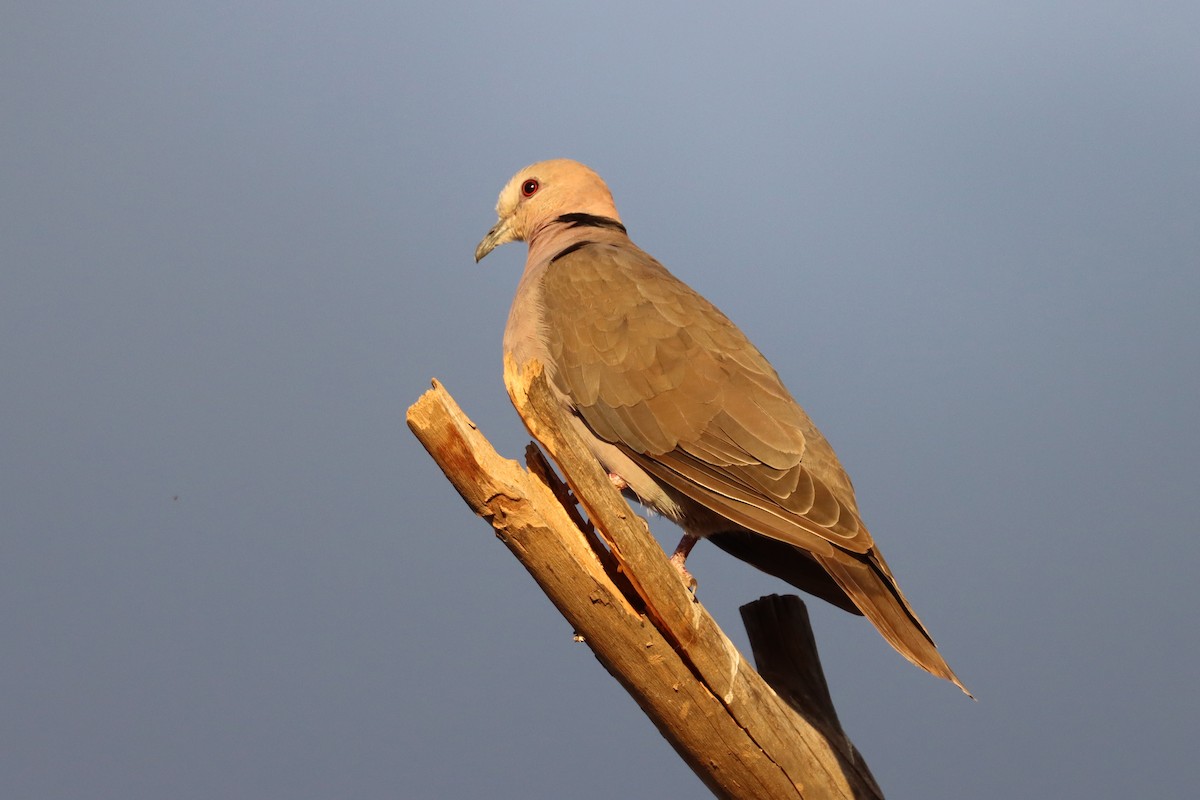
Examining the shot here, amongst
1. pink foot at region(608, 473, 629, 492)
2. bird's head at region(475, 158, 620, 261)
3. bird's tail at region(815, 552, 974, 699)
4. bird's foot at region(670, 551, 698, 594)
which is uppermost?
bird's head at region(475, 158, 620, 261)

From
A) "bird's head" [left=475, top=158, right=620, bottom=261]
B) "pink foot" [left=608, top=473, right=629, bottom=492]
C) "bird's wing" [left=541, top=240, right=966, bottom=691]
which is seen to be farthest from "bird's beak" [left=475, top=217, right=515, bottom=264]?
"pink foot" [left=608, top=473, right=629, bottom=492]

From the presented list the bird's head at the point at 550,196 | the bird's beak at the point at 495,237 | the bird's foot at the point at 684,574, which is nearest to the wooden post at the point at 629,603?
the bird's foot at the point at 684,574

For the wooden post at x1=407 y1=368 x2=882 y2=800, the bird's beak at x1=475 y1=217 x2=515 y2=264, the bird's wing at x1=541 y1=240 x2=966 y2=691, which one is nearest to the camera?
the wooden post at x1=407 y1=368 x2=882 y2=800

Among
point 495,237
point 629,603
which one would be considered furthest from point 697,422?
point 495,237

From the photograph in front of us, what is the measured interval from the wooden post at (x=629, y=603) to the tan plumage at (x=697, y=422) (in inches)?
16.0

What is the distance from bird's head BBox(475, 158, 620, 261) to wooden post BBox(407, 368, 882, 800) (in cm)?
144

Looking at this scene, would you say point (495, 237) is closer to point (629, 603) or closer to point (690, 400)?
point (690, 400)

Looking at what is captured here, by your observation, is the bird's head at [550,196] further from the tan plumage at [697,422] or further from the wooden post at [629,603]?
the wooden post at [629,603]

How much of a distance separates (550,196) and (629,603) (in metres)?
1.97

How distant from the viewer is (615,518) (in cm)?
331

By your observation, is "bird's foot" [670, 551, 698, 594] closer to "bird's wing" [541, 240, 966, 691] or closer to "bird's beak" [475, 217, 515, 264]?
"bird's wing" [541, 240, 966, 691]

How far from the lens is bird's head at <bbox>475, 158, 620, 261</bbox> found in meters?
4.72

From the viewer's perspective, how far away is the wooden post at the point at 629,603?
3295 millimetres

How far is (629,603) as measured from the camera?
346cm
